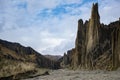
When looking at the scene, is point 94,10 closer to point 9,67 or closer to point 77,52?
point 77,52

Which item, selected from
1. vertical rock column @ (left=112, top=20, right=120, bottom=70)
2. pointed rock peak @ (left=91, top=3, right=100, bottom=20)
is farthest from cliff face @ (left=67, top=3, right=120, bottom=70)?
vertical rock column @ (left=112, top=20, right=120, bottom=70)

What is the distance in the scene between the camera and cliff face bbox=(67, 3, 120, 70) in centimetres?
14975

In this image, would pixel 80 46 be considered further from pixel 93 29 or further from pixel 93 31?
pixel 93 29

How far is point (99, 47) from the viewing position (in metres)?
160

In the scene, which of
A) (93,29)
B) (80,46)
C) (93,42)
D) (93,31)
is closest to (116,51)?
(93,42)

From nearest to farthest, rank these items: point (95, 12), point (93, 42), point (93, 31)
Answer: point (93, 42) → point (95, 12) → point (93, 31)

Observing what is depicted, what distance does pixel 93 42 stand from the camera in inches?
6629

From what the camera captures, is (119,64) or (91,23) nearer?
(119,64)

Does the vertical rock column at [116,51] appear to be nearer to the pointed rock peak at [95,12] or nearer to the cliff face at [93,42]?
the cliff face at [93,42]

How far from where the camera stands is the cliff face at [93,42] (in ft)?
491

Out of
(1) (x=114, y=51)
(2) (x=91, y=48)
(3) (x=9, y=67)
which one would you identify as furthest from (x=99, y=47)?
(3) (x=9, y=67)

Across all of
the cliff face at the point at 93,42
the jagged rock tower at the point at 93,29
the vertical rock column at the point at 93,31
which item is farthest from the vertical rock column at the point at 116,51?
the jagged rock tower at the point at 93,29

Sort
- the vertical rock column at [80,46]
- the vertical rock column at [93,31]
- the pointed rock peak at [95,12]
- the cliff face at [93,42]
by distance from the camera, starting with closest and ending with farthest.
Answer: the cliff face at [93,42] < the vertical rock column at [93,31] < the pointed rock peak at [95,12] < the vertical rock column at [80,46]

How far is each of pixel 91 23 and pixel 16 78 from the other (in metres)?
125
